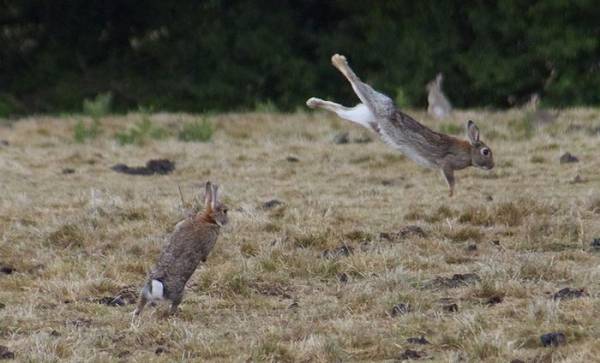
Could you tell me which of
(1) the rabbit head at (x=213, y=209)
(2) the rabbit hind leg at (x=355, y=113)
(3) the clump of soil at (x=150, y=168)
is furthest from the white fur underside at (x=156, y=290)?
(3) the clump of soil at (x=150, y=168)

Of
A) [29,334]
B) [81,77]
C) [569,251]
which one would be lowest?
[29,334]

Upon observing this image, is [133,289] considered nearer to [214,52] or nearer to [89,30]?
[214,52]

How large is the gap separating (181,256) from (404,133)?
105 inches

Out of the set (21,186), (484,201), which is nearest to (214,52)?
(21,186)

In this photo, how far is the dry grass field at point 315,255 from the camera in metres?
6.64

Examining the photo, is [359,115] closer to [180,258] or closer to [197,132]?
[180,258]

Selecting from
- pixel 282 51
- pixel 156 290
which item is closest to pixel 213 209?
pixel 156 290

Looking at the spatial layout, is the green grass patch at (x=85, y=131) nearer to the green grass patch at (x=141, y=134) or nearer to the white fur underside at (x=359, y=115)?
the green grass patch at (x=141, y=134)

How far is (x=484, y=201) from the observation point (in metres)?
10.6

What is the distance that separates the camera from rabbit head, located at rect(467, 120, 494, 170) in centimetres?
1002

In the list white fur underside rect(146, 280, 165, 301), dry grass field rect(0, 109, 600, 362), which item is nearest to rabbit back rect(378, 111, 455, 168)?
dry grass field rect(0, 109, 600, 362)

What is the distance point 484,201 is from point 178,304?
12.9 feet

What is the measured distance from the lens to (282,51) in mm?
24281

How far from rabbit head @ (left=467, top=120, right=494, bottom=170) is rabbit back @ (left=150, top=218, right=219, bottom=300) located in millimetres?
3072
